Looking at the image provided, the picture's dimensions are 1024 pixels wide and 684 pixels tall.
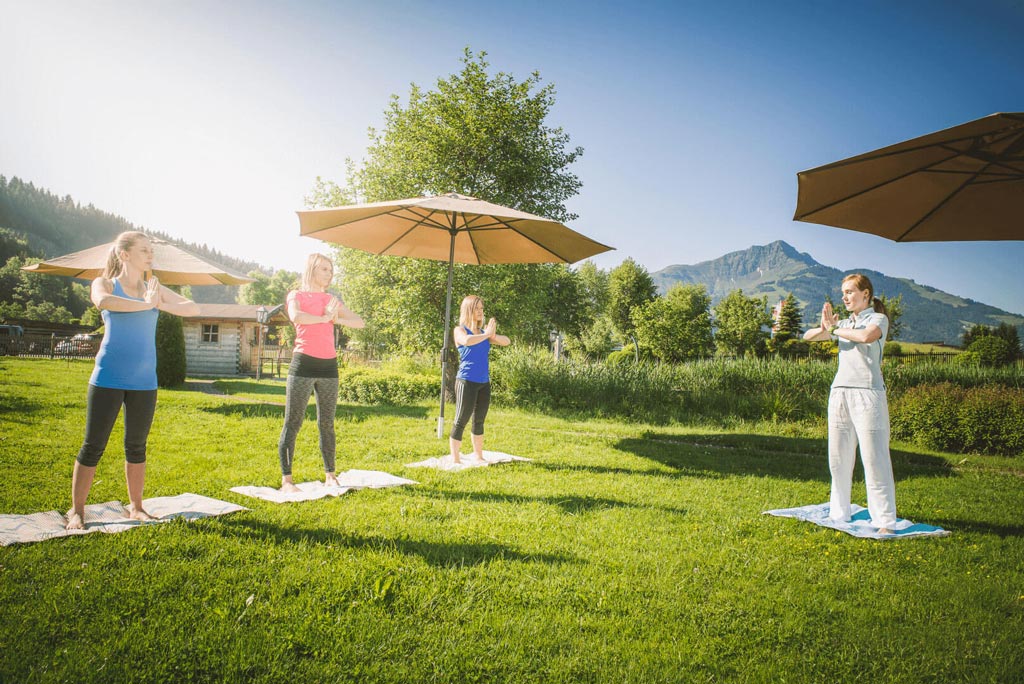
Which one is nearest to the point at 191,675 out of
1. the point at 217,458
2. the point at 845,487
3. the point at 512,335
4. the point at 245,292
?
the point at 217,458

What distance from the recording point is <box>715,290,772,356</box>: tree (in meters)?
46.9

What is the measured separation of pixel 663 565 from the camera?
3438 millimetres

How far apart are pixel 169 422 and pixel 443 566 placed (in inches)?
310

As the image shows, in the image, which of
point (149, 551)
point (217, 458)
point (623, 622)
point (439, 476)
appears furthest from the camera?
point (217, 458)

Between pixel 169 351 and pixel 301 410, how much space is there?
593 inches

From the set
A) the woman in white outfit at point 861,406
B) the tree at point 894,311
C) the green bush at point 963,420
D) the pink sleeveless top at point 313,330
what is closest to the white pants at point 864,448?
the woman in white outfit at point 861,406

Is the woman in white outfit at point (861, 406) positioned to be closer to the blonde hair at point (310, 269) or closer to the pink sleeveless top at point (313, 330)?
the pink sleeveless top at point (313, 330)

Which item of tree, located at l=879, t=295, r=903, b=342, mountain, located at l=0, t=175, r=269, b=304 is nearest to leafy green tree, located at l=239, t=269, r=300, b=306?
mountain, located at l=0, t=175, r=269, b=304

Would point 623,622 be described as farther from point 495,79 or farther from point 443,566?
point 495,79

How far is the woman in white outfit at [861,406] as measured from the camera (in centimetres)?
430

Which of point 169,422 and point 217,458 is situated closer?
point 217,458

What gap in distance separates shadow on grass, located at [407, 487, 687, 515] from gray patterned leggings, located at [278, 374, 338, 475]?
1089mm

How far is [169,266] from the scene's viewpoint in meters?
9.13

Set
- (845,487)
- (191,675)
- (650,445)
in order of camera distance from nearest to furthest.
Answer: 1. (191,675)
2. (845,487)
3. (650,445)
